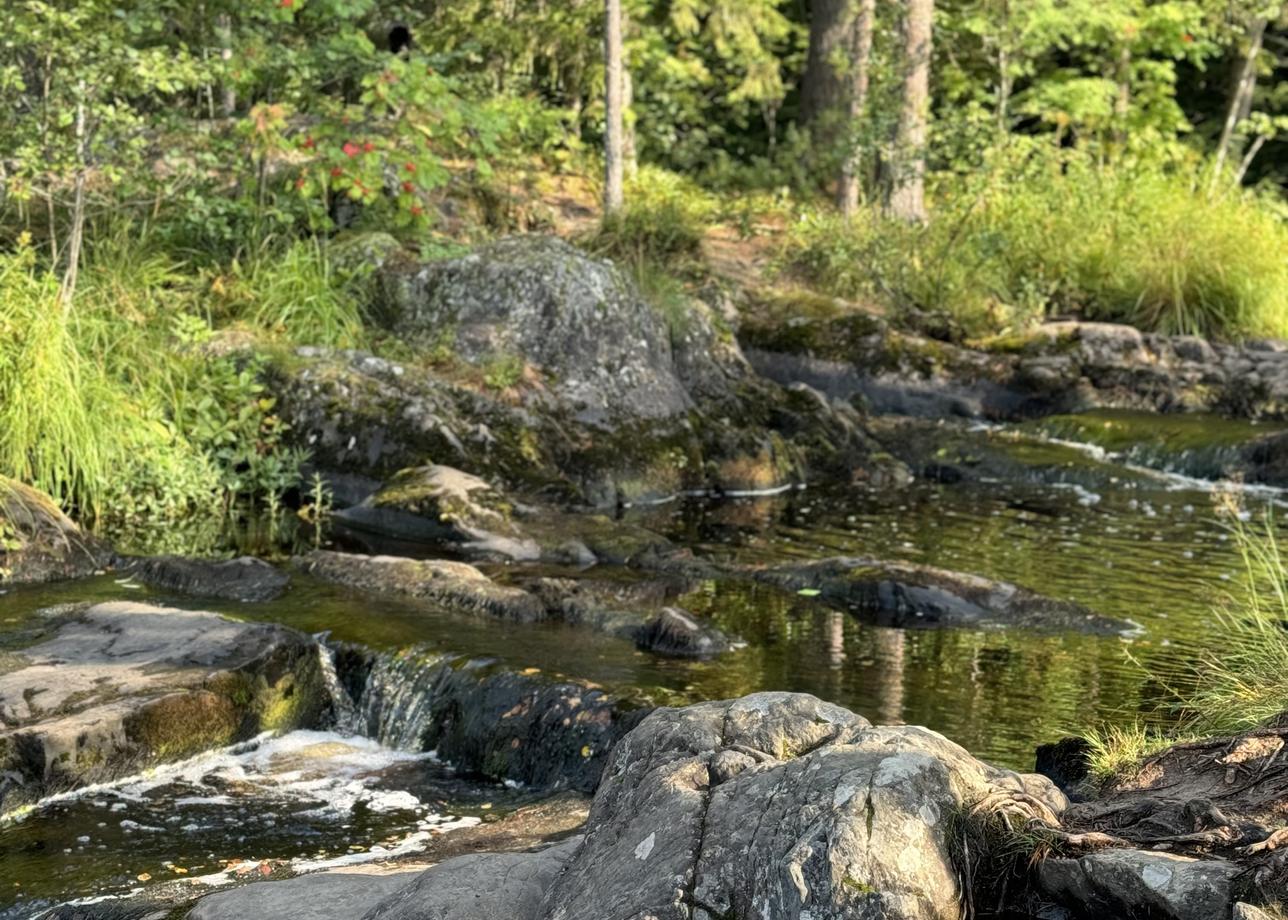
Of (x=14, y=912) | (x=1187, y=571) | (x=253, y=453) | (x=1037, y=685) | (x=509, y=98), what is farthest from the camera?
(x=509, y=98)

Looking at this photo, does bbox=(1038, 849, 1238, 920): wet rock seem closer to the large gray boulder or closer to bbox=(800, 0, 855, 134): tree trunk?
the large gray boulder

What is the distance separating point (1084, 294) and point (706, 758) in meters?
14.4

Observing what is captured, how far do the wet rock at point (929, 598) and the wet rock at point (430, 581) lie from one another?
186 cm

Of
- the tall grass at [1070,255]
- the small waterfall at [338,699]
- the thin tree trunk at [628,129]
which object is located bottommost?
the small waterfall at [338,699]

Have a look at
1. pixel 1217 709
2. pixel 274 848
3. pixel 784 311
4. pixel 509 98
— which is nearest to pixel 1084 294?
pixel 784 311

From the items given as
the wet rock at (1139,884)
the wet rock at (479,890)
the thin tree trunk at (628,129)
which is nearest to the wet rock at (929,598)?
the wet rock at (479,890)

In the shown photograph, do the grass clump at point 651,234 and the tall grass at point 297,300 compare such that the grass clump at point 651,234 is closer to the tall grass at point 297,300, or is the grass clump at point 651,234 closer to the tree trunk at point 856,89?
the tree trunk at point 856,89

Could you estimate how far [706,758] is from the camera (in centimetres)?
427

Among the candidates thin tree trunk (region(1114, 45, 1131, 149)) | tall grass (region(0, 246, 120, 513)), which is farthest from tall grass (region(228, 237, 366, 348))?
thin tree trunk (region(1114, 45, 1131, 149))

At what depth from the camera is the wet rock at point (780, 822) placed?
3729 millimetres

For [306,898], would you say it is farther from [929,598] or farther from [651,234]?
[651,234]

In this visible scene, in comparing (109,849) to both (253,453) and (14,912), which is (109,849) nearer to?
(14,912)

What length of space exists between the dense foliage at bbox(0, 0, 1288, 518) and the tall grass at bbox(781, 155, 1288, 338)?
4cm

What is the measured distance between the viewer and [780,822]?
3.86m
